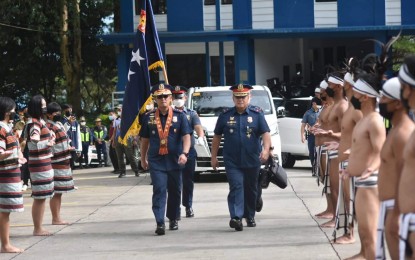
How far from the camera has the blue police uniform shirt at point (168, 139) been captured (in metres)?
14.4

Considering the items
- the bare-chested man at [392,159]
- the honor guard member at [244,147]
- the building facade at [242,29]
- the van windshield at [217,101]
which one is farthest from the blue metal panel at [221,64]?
the bare-chested man at [392,159]

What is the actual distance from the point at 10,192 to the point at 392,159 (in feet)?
19.6

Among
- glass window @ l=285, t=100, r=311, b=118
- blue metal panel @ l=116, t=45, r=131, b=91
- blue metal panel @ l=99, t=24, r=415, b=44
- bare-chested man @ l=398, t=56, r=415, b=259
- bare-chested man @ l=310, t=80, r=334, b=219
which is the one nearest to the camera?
bare-chested man @ l=398, t=56, r=415, b=259

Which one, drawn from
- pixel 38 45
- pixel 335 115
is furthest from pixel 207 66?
pixel 335 115

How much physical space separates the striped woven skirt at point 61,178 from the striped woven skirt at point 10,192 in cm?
268

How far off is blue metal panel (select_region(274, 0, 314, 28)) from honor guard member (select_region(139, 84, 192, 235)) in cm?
2755

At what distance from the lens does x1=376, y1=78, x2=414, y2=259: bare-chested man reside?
25.5ft

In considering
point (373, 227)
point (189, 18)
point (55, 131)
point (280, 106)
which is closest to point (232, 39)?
point (189, 18)

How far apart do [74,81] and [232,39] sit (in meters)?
7.44

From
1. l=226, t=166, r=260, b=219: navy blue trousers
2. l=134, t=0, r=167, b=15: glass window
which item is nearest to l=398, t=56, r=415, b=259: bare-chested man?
l=226, t=166, r=260, b=219: navy blue trousers

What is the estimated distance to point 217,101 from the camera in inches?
962

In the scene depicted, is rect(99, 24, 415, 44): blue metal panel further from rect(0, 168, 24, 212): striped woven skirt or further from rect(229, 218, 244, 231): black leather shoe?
rect(0, 168, 24, 212): striped woven skirt

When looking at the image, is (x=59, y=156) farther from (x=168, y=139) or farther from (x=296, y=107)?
(x=296, y=107)

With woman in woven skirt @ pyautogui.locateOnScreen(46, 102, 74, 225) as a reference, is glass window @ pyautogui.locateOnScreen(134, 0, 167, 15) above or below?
above
